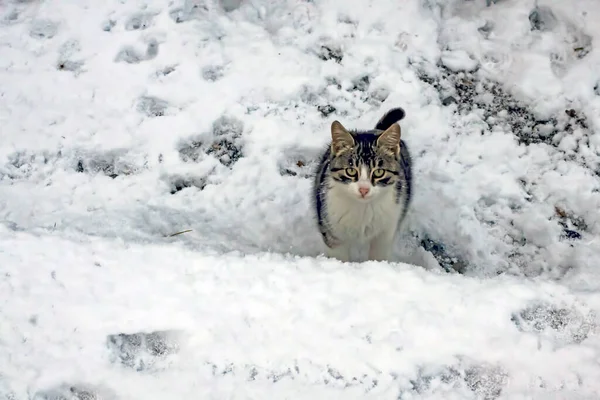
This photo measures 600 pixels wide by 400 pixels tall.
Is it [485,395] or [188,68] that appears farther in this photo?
[188,68]

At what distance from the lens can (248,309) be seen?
3295 mm

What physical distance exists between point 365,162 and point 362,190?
18 centimetres

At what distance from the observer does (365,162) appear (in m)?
3.61

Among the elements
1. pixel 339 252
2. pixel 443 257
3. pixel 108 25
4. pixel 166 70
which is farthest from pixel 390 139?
pixel 108 25

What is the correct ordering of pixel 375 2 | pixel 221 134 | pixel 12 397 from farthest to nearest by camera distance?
1. pixel 375 2
2. pixel 221 134
3. pixel 12 397

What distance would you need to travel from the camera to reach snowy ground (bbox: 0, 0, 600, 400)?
10.0 feet

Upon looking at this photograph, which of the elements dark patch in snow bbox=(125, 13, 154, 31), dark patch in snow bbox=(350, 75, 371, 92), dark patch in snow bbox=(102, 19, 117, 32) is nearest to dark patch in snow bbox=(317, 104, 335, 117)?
dark patch in snow bbox=(350, 75, 371, 92)

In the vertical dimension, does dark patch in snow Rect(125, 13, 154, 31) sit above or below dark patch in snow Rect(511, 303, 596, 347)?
above

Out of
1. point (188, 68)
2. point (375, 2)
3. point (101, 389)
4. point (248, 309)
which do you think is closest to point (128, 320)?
point (101, 389)

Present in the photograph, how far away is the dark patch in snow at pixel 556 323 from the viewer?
3.15 meters

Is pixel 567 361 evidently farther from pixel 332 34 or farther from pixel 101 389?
pixel 332 34

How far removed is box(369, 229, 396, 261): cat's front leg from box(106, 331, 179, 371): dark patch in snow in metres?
1.55

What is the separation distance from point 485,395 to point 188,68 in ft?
11.9

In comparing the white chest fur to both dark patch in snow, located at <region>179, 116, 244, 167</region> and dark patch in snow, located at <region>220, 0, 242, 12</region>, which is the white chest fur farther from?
dark patch in snow, located at <region>220, 0, 242, 12</region>
